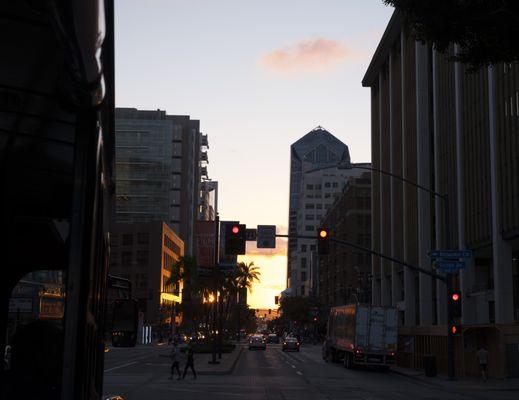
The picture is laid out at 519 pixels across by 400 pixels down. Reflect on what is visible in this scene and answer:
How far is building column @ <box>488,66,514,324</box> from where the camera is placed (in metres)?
45.6

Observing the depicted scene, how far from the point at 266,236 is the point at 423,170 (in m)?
33.8

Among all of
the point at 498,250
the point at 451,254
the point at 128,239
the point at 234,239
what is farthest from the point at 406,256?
the point at 128,239

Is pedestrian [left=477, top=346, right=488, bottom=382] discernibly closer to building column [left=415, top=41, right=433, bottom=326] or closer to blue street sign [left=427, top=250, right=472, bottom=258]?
blue street sign [left=427, top=250, right=472, bottom=258]

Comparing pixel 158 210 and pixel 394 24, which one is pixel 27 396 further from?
pixel 158 210

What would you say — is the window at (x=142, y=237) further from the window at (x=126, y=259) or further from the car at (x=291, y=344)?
the car at (x=291, y=344)

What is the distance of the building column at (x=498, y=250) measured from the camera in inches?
1796

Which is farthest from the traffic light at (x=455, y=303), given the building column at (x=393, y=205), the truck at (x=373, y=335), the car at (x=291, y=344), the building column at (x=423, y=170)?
the car at (x=291, y=344)

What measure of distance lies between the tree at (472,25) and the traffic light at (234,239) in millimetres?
13386

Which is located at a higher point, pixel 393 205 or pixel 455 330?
pixel 393 205

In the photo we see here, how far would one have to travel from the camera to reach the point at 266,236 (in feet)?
113

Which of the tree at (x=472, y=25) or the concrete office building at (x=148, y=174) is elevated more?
the concrete office building at (x=148, y=174)

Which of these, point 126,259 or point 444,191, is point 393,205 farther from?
point 126,259

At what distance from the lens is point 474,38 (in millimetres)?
17875

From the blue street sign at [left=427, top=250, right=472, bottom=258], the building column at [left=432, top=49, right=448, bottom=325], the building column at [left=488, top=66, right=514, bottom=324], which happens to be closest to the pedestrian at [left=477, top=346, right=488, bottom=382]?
the blue street sign at [left=427, top=250, right=472, bottom=258]
